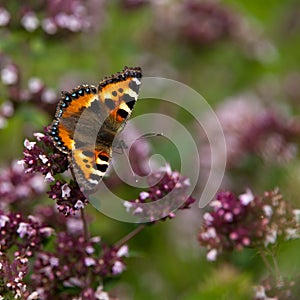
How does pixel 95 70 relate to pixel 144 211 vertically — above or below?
above

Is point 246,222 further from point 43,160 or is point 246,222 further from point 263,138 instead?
point 263,138

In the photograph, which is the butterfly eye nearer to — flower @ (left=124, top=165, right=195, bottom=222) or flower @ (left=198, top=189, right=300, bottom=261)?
flower @ (left=124, top=165, right=195, bottom=222)

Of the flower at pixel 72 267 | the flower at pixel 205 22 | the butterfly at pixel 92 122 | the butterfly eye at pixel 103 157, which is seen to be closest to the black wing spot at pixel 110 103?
the butterfly at pixel 92 122

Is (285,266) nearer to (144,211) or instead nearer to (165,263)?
(144,211)

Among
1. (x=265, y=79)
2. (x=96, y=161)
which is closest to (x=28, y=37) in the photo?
(x=96, y=161)

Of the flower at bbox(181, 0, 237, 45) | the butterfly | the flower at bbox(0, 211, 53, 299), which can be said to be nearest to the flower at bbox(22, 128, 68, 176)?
the butterfly

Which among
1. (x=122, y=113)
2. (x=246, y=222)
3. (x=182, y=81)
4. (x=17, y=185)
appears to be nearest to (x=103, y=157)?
(x=122, y=113)

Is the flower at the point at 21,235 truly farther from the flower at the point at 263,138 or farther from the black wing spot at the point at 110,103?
the flower at the point at 263,138
